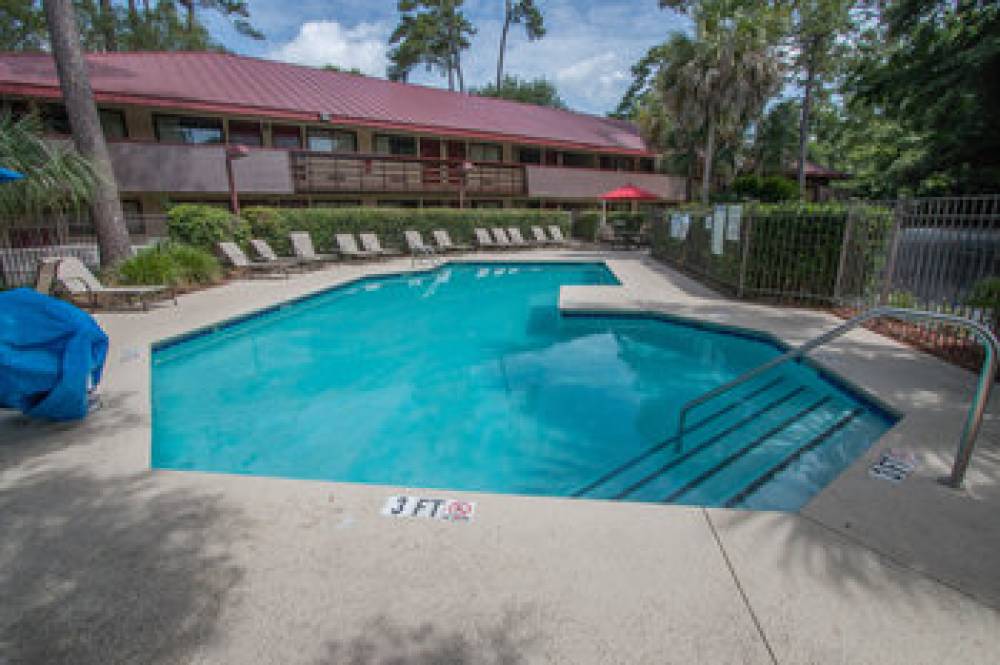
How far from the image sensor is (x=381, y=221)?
17000 millimetres

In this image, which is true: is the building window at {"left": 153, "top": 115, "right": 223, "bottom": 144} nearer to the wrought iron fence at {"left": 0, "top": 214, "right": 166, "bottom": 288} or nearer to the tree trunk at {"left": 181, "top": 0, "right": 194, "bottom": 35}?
the wrought iron fence at {"left": 0, "top": 214, "right": 166, "bottom": 288}

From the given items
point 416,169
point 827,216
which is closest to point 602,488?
point 827,216

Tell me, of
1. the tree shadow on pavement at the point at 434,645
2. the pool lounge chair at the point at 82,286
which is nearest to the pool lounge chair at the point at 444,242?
the pool lounge chair at the point at 82,286

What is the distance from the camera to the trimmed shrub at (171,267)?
9.23m

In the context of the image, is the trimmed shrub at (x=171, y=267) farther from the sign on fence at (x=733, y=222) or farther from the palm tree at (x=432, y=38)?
the palm tree at (x=432, y=38)

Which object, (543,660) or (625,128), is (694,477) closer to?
(543,660)

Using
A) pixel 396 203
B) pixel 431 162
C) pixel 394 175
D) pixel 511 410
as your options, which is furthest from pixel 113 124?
pixel 511 410

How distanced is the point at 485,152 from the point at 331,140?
27.0ft

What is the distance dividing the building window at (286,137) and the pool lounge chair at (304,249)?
573 cm

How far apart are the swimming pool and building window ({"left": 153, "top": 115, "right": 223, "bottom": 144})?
1191 cm

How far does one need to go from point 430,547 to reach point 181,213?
503 inches

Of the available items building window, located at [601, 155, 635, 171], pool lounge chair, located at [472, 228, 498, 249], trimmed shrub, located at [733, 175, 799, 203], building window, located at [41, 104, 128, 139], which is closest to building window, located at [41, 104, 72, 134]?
building window, located at [41, 104, 128, 139]

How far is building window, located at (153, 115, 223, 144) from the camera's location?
51.8 ft

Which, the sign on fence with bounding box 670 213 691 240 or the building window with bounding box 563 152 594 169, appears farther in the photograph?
the building window with bounding box 563 152 594 169
